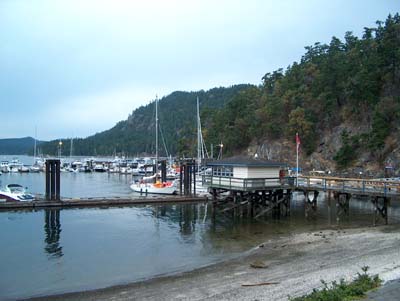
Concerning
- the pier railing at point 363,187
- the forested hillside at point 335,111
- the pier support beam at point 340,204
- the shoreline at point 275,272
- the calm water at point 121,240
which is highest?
the forested hillside at point 335,111

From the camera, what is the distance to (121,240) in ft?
97.0

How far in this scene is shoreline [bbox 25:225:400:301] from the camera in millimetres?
15930

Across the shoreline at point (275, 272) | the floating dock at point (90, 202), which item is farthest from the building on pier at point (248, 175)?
the floating dock at point (90, 202)

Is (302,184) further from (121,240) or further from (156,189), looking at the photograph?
(156,189)

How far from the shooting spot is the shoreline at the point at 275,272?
15930 millimetres

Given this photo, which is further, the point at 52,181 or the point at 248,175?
the point at 52,181

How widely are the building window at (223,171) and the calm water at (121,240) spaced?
13.4 ft

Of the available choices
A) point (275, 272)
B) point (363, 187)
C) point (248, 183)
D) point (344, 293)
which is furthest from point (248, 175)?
point (344, 293)

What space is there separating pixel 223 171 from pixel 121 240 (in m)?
13.7

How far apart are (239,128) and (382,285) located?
9983 centimetres

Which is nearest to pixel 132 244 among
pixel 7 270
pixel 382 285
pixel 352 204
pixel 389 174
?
pixel 7 270

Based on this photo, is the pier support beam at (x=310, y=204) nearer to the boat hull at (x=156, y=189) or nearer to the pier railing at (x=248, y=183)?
the pier railing at (x=248, y=183)

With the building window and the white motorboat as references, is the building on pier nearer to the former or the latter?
the building window

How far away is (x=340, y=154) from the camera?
241 ft
